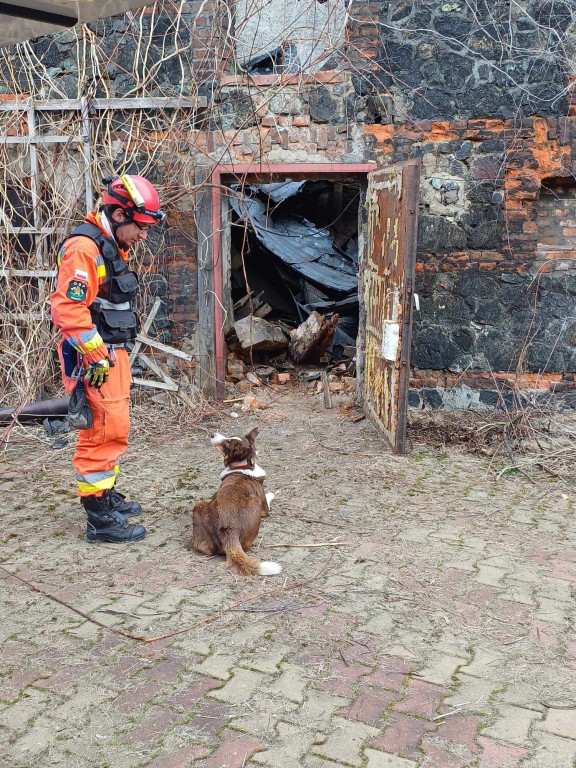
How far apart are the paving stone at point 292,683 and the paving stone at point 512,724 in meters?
0.80

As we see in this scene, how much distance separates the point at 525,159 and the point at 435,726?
5892 mm

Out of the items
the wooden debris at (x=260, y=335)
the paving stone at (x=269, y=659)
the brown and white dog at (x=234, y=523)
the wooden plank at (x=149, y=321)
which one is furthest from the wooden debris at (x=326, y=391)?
the paving stone at (x=269, y=659)

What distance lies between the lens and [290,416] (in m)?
8.23

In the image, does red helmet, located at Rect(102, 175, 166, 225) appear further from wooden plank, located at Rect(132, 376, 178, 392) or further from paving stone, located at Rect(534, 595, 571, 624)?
wooden plank, located at Rect(132, 376, 178, 392)

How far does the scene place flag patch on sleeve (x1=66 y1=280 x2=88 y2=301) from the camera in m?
4.35

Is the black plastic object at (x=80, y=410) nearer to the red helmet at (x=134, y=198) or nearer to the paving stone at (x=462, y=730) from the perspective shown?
the red helmet at (x=134, y=198)

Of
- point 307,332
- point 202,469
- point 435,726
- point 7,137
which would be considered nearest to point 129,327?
point 202,469

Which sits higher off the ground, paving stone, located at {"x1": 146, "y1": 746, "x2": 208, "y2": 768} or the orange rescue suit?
the orange rescue suit

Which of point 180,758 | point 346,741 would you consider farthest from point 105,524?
point 346,741

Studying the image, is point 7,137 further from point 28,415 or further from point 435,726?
point 435,726

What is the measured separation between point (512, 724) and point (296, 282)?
874 centimetres

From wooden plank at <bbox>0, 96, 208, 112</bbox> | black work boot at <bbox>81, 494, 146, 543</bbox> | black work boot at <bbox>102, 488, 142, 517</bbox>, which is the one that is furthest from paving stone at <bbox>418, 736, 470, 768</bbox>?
wooden plank at <bbox>0, 96, 208, 112</bbox>

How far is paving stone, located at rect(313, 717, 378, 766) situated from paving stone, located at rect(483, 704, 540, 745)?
0.50m

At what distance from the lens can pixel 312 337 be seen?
968 cm
